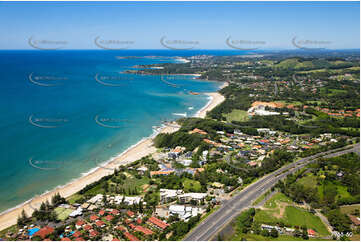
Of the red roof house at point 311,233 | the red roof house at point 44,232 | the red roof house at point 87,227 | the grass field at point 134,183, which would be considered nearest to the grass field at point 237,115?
the grass field at point 134,183

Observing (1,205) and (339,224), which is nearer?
(339,224)

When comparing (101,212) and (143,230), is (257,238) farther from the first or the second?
(101,212)

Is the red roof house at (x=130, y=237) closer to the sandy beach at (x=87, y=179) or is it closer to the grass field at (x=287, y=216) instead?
the grass field at (x=287, y=216)

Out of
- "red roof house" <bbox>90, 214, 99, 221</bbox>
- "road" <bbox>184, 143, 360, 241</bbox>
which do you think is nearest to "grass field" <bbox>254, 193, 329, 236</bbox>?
"road" <bbox>184, 143, 360, 241</bbox>

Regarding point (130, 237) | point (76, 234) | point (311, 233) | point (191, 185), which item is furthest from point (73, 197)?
point (311, 233)

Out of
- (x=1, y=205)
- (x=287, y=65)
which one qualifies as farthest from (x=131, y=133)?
(x=287, y=65)

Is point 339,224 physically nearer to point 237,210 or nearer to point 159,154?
point 237,210
